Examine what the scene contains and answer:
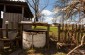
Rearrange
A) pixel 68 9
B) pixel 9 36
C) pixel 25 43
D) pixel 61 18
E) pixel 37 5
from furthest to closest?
pixel 37 5
pixel 9 36
pixel 25 43
pixel 61 18
pixel 68 9

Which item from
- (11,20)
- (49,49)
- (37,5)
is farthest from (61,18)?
(37,5)

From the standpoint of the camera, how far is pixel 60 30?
648 inches

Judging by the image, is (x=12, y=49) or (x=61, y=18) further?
(x=12, y=49)

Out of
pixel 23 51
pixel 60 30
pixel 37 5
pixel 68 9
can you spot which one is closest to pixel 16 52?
pixel 23 51

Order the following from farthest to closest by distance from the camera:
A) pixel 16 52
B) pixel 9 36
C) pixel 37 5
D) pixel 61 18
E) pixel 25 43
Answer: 1. pixel 37 5
2. pixel 9 36
3. pixel 25 43
4. pixel 16 52
5. pixel 61 18

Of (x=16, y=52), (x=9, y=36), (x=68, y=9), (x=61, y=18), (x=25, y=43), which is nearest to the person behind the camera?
(x=68, y=9)

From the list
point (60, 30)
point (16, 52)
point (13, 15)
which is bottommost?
point (16, 52)

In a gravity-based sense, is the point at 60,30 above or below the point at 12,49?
above

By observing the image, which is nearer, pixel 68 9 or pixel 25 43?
pixel 68 9

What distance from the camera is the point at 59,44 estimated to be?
1611 cm

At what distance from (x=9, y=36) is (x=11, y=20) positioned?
4.72 ft

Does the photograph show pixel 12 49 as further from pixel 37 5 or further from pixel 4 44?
pixel 37 5

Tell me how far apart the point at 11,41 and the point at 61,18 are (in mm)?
4993

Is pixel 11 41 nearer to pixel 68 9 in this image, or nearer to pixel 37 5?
pixel 68 9
